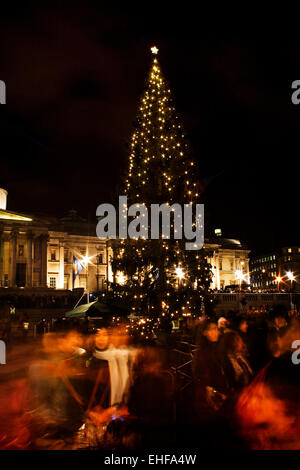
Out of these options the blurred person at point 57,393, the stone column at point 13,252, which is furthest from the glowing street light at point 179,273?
the stone column at point 13,252

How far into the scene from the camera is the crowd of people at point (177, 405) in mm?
6512

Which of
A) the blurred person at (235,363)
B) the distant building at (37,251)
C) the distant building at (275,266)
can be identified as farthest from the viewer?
the distant building at (275,266)

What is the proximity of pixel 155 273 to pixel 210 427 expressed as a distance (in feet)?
29.3

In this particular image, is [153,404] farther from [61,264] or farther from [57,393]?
[61,264]

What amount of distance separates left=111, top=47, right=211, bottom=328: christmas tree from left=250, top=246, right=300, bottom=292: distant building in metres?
95.1

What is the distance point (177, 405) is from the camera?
27.7 feet

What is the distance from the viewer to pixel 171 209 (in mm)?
15500

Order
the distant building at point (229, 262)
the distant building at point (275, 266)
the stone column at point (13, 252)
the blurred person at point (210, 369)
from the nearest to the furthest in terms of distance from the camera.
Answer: the blurred person at point (210, 369) < the stone column at point (13, 252) < the distant building at point (229, 262) < the distant building at point (275, 266)

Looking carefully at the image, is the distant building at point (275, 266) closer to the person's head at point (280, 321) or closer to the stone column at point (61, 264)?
the stone column at point (61, 264)

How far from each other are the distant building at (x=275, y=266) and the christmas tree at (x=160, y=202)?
95111 mm

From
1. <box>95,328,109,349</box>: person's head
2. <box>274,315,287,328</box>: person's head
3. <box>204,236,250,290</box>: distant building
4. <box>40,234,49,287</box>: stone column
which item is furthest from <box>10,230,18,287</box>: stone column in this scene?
<box>95,328,109,349</box>: person's head

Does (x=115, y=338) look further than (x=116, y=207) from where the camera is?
No
